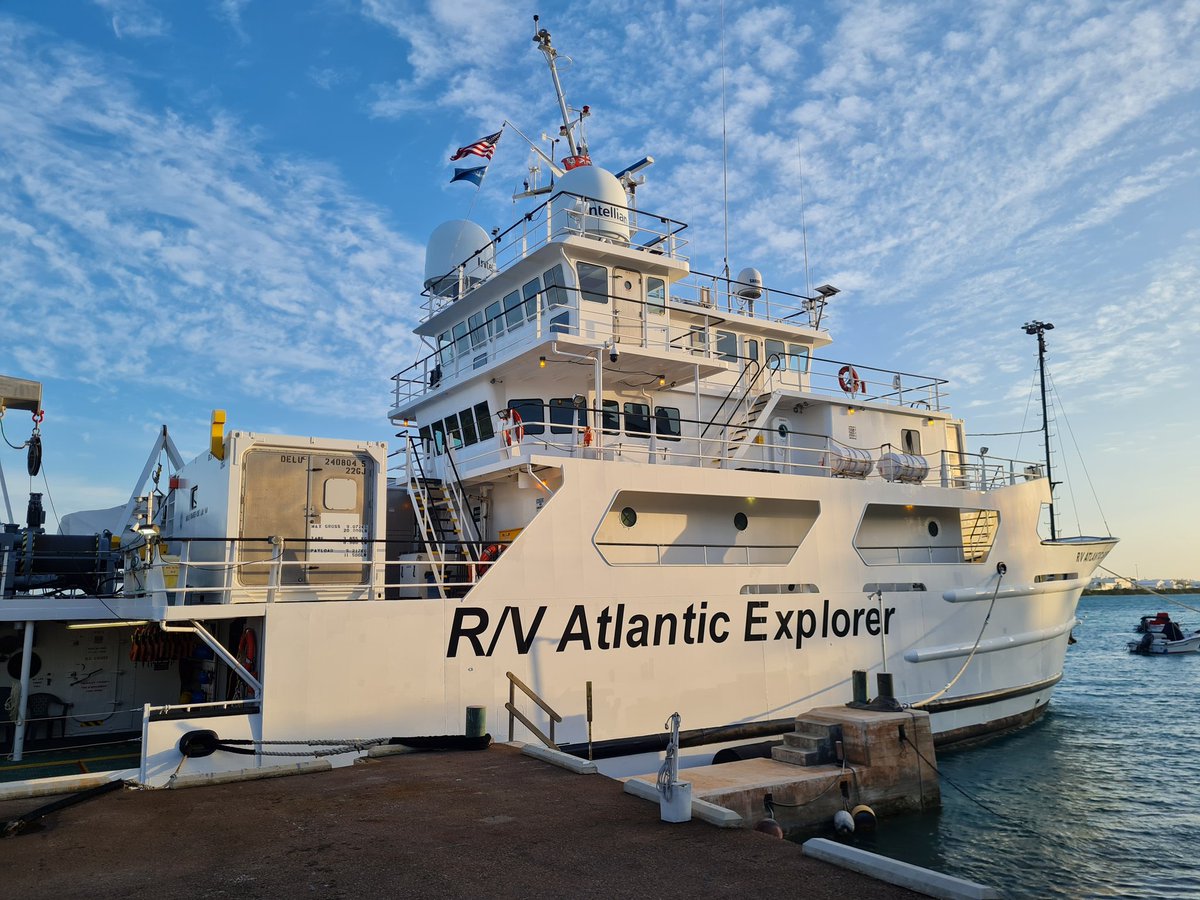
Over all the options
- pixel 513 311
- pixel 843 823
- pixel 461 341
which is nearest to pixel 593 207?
pixel 513 311

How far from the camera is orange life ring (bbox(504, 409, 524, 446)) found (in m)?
13.1

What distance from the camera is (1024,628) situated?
18.5m

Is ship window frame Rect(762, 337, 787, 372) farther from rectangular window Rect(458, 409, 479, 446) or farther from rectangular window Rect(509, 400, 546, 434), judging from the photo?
rectangular window Rect(458, 409, 479, 446)

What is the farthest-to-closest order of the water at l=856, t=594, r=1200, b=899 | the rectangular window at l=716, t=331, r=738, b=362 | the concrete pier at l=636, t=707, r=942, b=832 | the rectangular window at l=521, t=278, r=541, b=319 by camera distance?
the rectangular window at l=716, t=331, r=738, b=362 → the rectangular window at l=521, t=278, r=541, b=319 → the water at l=856, t=594, r=1200, b=899 → the concrete pier at l=636, t=707, r=942, b=832

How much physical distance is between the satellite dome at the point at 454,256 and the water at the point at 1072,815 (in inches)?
538

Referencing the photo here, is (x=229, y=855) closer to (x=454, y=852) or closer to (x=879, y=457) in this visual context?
(x=454, y=852)

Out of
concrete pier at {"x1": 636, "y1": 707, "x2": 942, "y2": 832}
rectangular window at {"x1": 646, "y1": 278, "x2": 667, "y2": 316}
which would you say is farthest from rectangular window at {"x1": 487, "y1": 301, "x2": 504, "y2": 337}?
concrete pier at {"x1": 636, "y1": 707, "x2": 942, "y2": 832}

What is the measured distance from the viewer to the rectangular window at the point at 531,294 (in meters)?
16.0

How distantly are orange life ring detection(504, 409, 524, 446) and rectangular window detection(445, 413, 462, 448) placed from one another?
93.8 inches

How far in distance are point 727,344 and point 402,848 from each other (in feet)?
46.2

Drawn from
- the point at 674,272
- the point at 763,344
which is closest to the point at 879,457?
the point at 763,344

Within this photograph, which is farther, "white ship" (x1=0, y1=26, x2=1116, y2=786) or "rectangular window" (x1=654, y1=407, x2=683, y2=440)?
"rectangular window" (x1=654, y1=407, x2=683, y2=440)

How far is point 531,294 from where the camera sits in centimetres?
1616

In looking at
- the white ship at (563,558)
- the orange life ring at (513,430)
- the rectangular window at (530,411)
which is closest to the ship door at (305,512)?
the white ship at (563,558)
